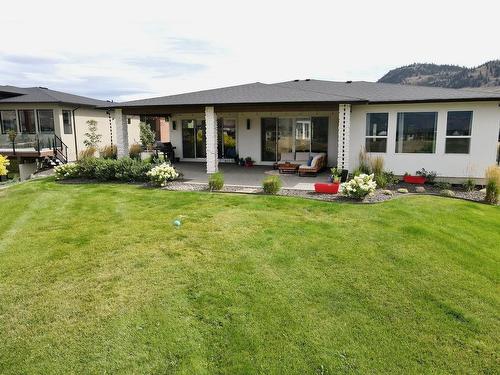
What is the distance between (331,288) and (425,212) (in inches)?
190

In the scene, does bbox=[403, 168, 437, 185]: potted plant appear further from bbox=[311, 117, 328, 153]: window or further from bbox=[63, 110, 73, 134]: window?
bbox=[63, 110, 73, 134]: window

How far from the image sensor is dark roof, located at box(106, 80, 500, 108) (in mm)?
12562

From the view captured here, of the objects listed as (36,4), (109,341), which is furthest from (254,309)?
(36,4)

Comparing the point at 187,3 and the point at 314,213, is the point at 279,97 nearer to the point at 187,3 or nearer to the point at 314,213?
the point at 187,3

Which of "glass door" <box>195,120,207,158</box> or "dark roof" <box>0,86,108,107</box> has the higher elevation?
"dark roof" <box>0,86,108,107</box>

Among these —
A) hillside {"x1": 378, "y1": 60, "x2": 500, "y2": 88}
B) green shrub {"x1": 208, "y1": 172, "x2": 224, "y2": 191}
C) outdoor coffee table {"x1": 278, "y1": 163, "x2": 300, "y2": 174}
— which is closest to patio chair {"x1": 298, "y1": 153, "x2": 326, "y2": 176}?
outdoor coffee table {"x1": 278, "y1": 163, "x2": 300, "y2": 174}

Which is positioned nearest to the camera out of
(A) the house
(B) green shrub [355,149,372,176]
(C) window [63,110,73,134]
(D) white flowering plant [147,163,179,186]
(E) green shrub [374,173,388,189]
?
(E) green shrub [374,173,388,189]

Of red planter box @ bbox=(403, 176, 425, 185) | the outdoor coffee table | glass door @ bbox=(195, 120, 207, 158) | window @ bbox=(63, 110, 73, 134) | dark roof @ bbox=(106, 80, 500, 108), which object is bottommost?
red planter box @ bbox=(403, 176, 425, 185)

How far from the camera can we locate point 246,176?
14.3 metres

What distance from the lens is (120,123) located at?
15555 millimetres

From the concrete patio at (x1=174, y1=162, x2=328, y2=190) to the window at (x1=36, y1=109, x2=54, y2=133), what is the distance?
9020mm

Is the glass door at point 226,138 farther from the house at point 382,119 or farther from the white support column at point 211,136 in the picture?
the white support column at point 211,136

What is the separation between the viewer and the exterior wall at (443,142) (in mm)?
12328

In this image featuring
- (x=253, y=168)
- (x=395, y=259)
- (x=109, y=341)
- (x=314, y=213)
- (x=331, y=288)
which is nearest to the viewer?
(x=109, y=341)
